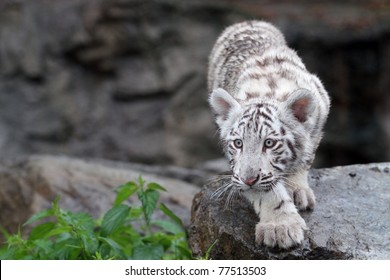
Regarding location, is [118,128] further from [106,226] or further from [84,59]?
[106,226]

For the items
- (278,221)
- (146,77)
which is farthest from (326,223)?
(146,77)

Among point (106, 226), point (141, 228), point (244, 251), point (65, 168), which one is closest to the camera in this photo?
point (244, 251)

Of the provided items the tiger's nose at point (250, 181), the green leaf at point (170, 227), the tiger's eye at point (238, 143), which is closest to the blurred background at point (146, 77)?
the green leaf at point (170, 227)

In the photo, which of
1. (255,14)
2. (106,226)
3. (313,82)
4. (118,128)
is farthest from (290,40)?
(106,226)

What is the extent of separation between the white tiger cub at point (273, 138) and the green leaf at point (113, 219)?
77cm

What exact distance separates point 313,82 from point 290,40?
6092 millimetres

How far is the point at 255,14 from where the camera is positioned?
484 inches

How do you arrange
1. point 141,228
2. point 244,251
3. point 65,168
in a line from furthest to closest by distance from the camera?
point 65,168 → point 141,228 → point 244,251

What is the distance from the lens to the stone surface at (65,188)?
7.01 m

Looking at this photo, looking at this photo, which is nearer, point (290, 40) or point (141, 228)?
point (141, 228)

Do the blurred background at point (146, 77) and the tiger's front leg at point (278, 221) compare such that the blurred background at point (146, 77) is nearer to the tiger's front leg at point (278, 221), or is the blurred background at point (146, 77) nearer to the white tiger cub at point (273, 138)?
the white tiger cub at point (273, 138)

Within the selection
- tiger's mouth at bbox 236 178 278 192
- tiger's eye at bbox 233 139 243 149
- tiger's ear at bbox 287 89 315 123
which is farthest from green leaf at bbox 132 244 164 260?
tiger's ear at bbox 287 89 315 123

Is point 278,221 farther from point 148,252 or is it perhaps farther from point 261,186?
point 148,252

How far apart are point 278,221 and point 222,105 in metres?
0.92
